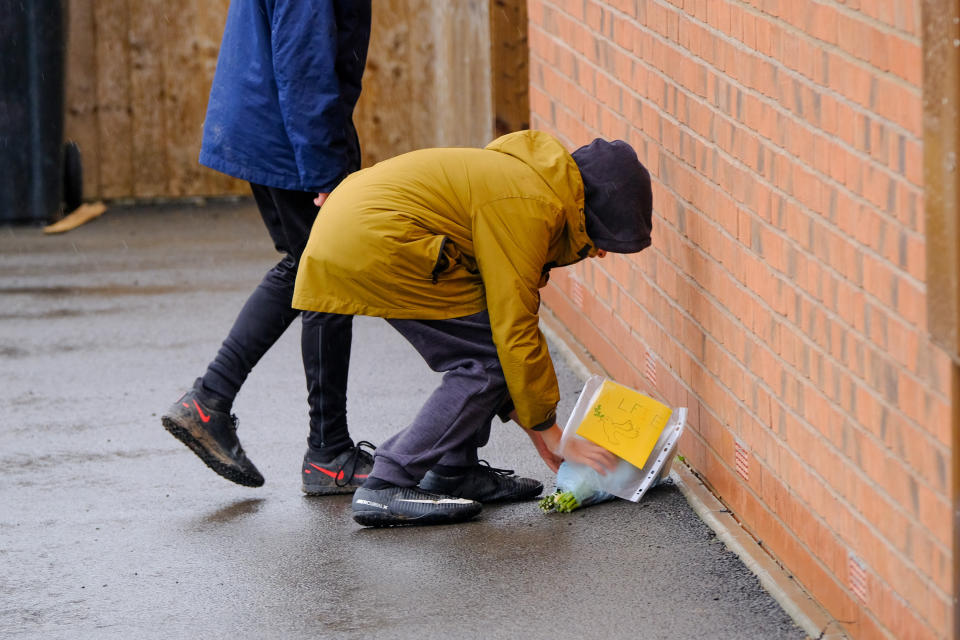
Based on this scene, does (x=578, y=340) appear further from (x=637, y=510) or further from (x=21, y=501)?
(x=21, y=501)

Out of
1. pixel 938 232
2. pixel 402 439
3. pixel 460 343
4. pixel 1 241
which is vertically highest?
pixel 938 232

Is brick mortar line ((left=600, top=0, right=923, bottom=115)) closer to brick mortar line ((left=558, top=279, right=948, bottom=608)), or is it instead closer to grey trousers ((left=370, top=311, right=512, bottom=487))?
brick mortar line ((left=558, top=279, right=948, bottom=608))

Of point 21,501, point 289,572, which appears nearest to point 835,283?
point 289,572

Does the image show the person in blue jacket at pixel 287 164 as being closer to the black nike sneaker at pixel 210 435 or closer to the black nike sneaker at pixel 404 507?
the black nike sneaker at pixel 210 435

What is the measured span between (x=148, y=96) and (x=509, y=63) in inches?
103

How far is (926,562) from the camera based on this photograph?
291 centimetres

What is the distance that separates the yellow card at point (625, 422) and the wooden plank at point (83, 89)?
18.9 feet

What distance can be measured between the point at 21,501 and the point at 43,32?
4.74m

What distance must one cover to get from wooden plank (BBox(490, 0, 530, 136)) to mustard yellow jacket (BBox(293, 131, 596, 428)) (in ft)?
12.2

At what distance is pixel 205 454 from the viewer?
4527 mm

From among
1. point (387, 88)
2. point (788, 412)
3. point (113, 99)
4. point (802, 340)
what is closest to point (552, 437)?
point (788, 412)

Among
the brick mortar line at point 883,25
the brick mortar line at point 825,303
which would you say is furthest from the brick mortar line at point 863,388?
the brick mortar line at point 883,25

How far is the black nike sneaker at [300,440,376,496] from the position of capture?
→ 4.58 m

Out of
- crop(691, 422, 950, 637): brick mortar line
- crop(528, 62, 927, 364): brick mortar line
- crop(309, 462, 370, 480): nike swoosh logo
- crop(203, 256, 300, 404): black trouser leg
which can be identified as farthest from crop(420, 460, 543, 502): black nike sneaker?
crop(528, 62, 927, 364): brick mortar line
